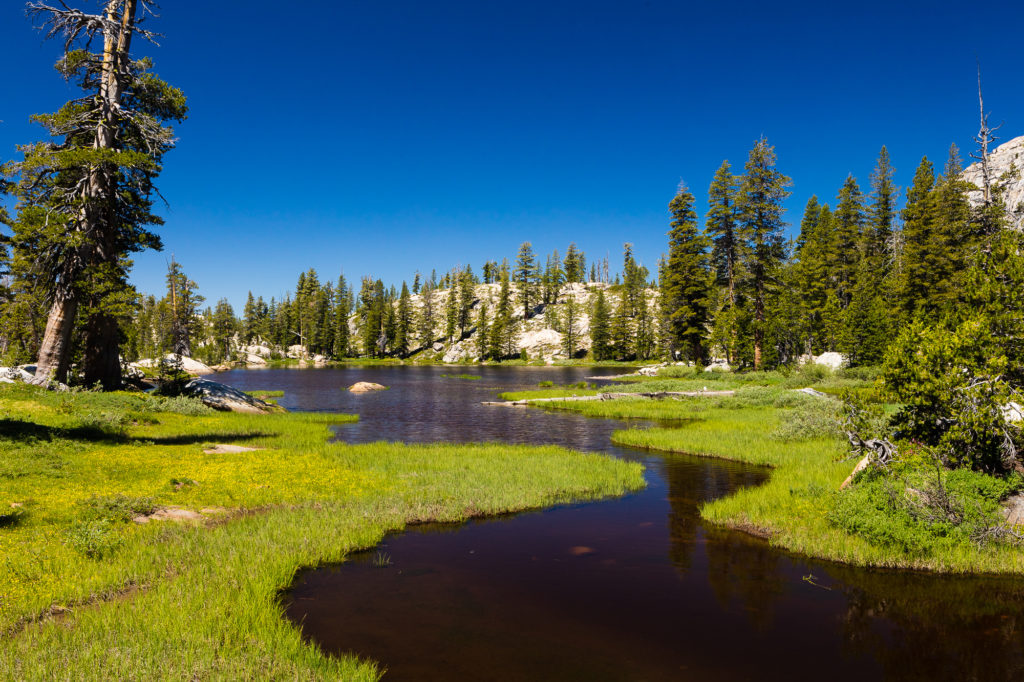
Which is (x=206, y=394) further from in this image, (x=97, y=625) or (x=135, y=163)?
(x=97, y=625)

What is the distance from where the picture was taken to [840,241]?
6912cm

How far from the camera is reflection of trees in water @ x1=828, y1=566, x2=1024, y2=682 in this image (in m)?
7.53

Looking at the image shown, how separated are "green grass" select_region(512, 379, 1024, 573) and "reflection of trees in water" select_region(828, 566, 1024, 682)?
0.53 meters

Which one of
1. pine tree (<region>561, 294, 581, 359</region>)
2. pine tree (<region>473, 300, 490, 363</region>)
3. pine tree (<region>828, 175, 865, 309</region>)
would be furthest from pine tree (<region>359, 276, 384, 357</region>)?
pine tree (<region>828, 175, 865, 309</region>)

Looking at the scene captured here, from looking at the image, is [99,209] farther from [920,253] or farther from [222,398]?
[920,253]

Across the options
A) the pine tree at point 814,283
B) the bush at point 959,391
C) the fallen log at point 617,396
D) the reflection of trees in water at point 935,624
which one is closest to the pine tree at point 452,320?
the pine tree at point 814,283

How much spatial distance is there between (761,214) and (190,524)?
54.4m

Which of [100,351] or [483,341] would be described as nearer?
[100,351]

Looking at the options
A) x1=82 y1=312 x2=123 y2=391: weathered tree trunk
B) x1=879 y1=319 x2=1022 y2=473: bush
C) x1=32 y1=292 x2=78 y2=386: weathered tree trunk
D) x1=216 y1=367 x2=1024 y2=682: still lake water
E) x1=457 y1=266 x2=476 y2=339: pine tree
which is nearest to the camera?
x1=216 y1=367 x2=1024 y2=682: still lake water

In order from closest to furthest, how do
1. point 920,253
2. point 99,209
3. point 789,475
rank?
point 789,475 < point 99,209 < point 920,253

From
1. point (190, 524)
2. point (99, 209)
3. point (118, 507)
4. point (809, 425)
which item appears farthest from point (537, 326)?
point (118, 507)

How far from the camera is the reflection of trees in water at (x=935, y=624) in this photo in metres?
7.53

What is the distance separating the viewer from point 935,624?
8.65 meters

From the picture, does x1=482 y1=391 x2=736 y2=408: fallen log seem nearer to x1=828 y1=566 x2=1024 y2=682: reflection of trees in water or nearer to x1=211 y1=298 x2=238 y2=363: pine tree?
x1=828 y1=566 x2=1024 y2=682: reflection of trees in water
